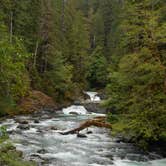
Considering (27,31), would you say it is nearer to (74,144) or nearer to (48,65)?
(48,65)

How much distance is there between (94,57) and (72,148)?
5488 cm

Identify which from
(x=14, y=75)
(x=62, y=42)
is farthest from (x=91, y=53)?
(x=14, y=75)

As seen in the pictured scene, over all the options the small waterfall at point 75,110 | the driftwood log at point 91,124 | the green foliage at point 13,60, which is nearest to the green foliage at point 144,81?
→ the driftwood log at point 91,124

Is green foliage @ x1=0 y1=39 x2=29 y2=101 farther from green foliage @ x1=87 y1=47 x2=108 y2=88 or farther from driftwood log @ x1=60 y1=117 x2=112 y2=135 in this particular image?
green foliage @ x1=87 y1=47 x2=108 y2=88

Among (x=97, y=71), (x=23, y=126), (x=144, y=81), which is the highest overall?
(x=144, y=81)

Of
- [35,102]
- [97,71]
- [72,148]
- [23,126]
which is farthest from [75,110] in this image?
[97,71]

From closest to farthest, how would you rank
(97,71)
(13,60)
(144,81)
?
(13,60) < (144,81) < (97,71)

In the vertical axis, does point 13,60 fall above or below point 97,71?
above

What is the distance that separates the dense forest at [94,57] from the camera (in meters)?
21.5

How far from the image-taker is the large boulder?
125 ft

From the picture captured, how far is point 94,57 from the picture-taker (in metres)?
76.6

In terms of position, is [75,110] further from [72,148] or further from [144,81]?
[72,148]

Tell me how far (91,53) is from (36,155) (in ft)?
210

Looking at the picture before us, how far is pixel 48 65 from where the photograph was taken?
5066 cm
